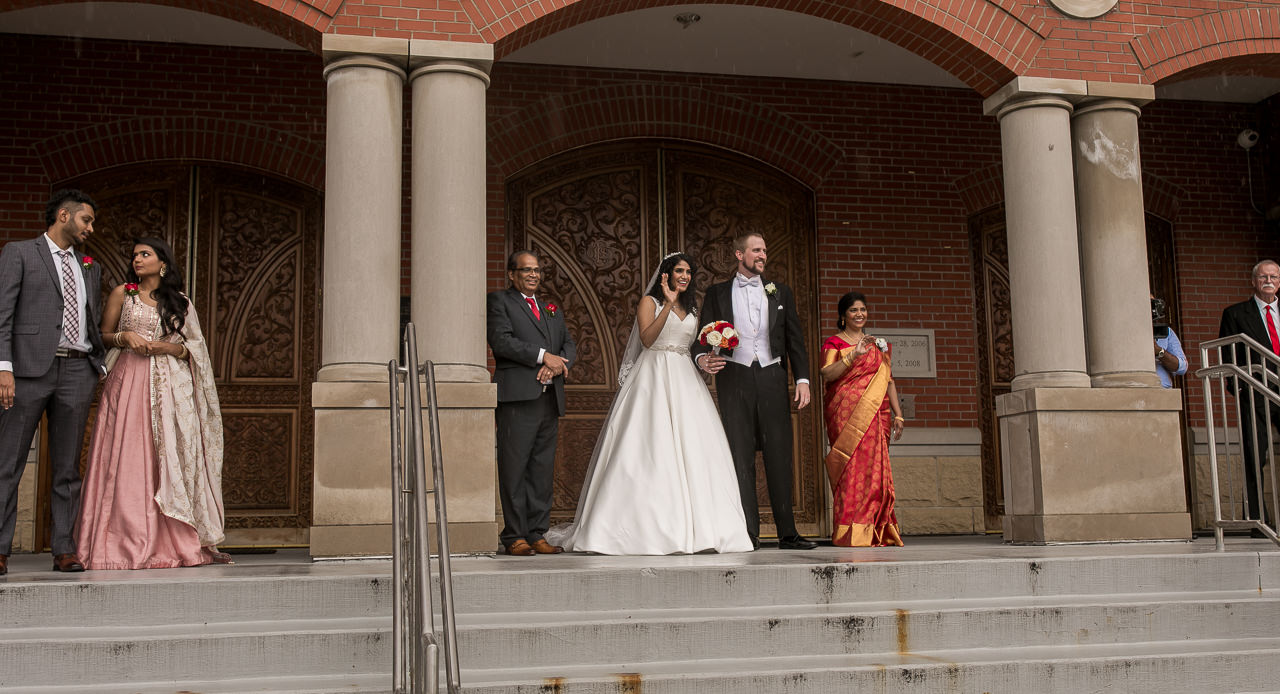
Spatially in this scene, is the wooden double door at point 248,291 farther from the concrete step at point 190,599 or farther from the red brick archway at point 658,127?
the concrete step at point 190,599

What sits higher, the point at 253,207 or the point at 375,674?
the point at 253,207

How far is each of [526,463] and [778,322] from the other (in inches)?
71.1

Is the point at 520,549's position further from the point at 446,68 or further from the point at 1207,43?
the point at 1207,43

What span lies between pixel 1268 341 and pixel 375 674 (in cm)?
669

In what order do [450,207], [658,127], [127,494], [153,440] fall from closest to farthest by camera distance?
[127,494] → [153,440] → [450,207] → [658,127]

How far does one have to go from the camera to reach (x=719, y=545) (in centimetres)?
675

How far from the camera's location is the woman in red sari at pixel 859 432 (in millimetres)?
7688

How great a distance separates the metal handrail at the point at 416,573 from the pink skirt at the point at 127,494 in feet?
7.83

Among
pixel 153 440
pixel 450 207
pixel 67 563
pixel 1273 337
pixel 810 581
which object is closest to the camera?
pixel 810 581

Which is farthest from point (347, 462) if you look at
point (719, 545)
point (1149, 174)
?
point (1149, 174)

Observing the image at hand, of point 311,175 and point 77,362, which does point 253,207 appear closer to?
point 311,175

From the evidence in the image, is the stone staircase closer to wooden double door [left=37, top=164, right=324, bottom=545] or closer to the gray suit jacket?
the gray suit jacket

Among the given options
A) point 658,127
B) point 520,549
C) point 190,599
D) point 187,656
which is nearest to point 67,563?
point 190,599

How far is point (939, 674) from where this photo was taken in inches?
177
